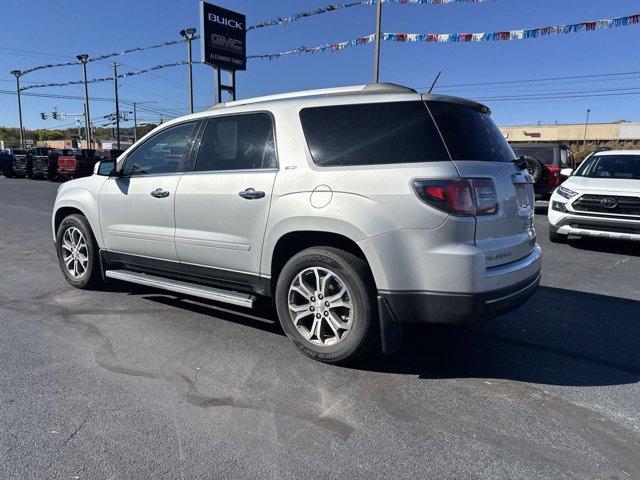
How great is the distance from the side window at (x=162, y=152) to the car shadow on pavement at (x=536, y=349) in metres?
2.51

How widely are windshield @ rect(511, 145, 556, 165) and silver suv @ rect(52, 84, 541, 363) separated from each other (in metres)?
11.9

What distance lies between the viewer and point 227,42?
1916cm

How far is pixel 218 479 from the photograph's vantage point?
2375 mm

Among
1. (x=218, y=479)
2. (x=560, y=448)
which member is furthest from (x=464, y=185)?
(x=218, y=479)

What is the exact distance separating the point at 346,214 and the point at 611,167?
7773 mm

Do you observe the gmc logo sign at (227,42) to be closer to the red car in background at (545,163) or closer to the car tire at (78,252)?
the red car in background at (545,163)

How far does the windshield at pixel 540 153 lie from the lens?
14508 millimetres

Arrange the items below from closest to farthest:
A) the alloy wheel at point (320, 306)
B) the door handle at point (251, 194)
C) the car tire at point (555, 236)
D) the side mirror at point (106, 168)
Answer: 1. the alloy wheel at point (320, 306)
2. the door handle at point (251, 194)
3. the side mirror at point (106, 168)
4. the car tire at point (555, 236)

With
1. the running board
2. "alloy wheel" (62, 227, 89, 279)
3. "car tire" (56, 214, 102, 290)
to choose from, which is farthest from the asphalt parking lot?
"alloy wheel" (62, 227, 89, 279)

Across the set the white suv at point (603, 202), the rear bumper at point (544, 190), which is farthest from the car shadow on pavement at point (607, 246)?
the rear bumper at point (544, 190)

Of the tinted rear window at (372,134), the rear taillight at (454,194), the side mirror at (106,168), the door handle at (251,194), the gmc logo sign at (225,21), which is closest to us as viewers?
the rear taillight at (454,194)

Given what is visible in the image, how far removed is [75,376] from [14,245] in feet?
19.4

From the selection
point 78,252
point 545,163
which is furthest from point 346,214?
point 545,163

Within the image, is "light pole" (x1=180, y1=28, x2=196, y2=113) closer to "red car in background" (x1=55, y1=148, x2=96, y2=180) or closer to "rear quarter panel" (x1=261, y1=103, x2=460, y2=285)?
"red car in background" (x1=55, y1=148, x2=96, y2=180)
